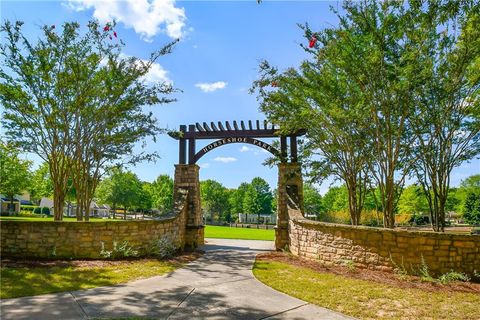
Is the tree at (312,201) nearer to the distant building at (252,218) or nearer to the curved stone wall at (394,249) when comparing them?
the distant building at (252,218)

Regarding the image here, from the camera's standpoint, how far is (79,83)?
404 inches

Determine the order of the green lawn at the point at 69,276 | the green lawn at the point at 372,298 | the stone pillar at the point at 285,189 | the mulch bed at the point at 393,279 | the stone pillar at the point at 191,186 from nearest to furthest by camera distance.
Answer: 1. the green lawn at the point at 372,298
2. the green lawn at the point at 69,276
3. the mulch bed at the point at 393,279
4. the stone pillar at the point at 285,189
5. the stone pillar at the point at 191,186

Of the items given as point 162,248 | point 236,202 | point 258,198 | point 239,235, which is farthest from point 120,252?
point 236,202

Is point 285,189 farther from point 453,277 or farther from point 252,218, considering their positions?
point 252,218

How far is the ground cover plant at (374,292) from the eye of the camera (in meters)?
4.83

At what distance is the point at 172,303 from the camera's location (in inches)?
199

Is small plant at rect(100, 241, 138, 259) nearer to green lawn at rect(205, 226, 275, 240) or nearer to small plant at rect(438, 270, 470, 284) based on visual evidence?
small plant at rect(438, 270, 470, 284)

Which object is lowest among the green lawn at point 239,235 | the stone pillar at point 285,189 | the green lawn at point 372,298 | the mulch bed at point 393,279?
the green lawn at point 239,235

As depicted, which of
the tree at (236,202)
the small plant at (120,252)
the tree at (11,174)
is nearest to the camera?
the small plant at (120,252)

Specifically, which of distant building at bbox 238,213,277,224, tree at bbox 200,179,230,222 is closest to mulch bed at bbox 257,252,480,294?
distant building at bbox 238,213,277,224

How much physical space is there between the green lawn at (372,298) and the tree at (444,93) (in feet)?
16.9

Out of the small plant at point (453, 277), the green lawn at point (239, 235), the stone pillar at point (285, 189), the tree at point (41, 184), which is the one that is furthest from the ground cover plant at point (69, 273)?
the tree at point (41, 184)

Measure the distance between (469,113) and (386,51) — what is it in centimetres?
353

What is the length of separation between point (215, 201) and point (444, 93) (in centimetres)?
5684
